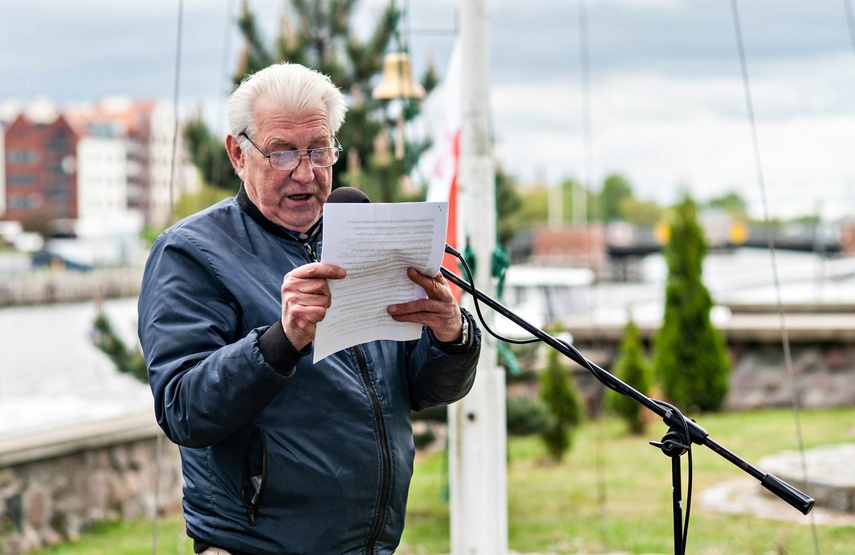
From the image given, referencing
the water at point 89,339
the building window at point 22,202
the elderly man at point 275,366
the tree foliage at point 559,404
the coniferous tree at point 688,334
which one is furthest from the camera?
the building window at point 22,202

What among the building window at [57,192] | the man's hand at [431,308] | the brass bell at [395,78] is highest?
the building window at [57,192]

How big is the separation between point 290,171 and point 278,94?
6.3 inches

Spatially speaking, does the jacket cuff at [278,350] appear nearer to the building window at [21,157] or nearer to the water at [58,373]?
the water at [58,373]

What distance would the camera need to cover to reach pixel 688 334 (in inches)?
422

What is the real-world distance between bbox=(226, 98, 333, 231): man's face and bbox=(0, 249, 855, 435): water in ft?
17.1

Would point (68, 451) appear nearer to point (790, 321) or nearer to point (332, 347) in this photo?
point (332, 347)

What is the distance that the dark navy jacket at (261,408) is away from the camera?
1.83 meters

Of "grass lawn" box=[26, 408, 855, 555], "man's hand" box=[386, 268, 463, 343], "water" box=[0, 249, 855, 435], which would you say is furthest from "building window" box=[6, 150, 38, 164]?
"man's hand" box=[386, 268, 463, 343]

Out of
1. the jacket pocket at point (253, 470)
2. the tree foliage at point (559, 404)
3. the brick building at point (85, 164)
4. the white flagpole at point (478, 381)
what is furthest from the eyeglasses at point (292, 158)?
the brick building at point (85, 164)

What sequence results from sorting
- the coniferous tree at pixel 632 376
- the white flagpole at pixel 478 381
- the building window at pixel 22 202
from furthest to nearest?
the building window at pixel 22 202 → the coniferous tree at pixel 632 376 → the white flagpole at pixel 478 381

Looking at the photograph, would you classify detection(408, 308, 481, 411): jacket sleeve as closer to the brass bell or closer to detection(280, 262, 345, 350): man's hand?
detection(280, 262, 345, 350): man's hand

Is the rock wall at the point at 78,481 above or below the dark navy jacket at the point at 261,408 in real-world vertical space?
below

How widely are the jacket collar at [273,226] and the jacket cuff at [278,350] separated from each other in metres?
0.36

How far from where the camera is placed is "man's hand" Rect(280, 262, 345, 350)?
1.73m
